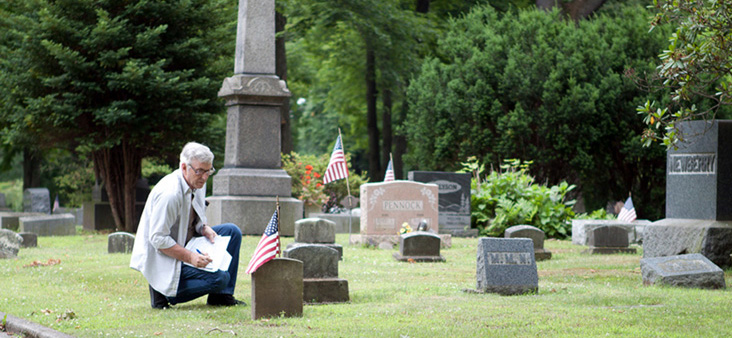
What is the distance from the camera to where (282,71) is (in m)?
27.4

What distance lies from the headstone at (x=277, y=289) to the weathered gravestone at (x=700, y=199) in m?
6.49

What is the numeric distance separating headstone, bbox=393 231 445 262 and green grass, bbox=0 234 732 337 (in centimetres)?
136

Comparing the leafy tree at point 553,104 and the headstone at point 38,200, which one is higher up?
the leafy tree at point 553,104

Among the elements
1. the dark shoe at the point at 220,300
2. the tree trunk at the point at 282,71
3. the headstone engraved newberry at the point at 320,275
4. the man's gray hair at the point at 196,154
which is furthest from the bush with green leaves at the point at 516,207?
the man's gray hair at the point at 196,154

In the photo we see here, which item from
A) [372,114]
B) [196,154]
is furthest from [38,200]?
[196,154]

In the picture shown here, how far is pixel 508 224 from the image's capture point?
1989cm

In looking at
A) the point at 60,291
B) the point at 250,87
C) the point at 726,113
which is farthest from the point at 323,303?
the point at 726,113

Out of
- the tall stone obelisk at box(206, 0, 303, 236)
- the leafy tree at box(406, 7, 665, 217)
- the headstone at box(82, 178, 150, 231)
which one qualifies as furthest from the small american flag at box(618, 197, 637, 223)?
the headstone at box(82, 178, 150, 231)

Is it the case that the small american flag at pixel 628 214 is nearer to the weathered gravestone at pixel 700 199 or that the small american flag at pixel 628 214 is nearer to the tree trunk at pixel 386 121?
the weathered gravestone at pixel 700 199

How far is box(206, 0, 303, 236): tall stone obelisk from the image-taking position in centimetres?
1761

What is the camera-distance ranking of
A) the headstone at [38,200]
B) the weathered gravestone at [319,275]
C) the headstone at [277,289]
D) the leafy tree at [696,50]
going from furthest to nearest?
the headstone at [38,200], the leafy tree at [696,50], the weathered gravestone at [319,275], the headstone at [277,289]

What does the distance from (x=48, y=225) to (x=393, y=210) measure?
331 inches

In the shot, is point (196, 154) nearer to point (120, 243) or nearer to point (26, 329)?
point (26, 329)

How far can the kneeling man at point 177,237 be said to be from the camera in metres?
7.64
